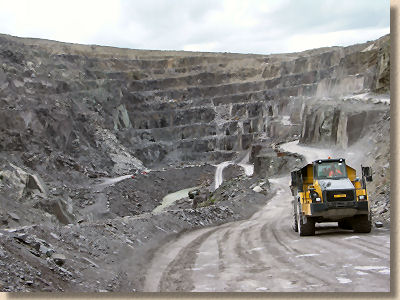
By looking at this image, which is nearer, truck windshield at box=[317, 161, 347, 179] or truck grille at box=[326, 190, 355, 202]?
truck grille at box=[326, 190, 355, 202]

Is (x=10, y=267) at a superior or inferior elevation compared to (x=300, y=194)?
inferior

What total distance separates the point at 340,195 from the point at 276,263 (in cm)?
388

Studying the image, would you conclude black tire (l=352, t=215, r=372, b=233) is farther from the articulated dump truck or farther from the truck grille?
the truck grille

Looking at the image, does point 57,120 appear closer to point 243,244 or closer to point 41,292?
point 243,244

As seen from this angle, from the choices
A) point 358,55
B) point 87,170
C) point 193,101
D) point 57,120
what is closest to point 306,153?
point 358,55

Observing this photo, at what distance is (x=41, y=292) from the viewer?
8094 mm

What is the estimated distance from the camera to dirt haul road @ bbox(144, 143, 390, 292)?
8.16m

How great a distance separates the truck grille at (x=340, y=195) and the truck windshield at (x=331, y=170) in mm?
664

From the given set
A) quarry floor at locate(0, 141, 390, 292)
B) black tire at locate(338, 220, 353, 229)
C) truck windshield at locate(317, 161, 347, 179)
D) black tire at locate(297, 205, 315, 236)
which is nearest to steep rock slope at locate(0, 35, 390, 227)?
quarry floor at locate(0, 141, 390, 292)

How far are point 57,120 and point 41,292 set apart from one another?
4867 cm

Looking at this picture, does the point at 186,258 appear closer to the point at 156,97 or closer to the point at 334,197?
the point at 334,197

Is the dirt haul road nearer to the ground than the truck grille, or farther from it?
nearer to the ground

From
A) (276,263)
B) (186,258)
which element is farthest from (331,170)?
(186,258)

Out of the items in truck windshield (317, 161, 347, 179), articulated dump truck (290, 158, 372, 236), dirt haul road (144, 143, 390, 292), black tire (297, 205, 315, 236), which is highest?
truck windshield (317, 161, 347, 179)
